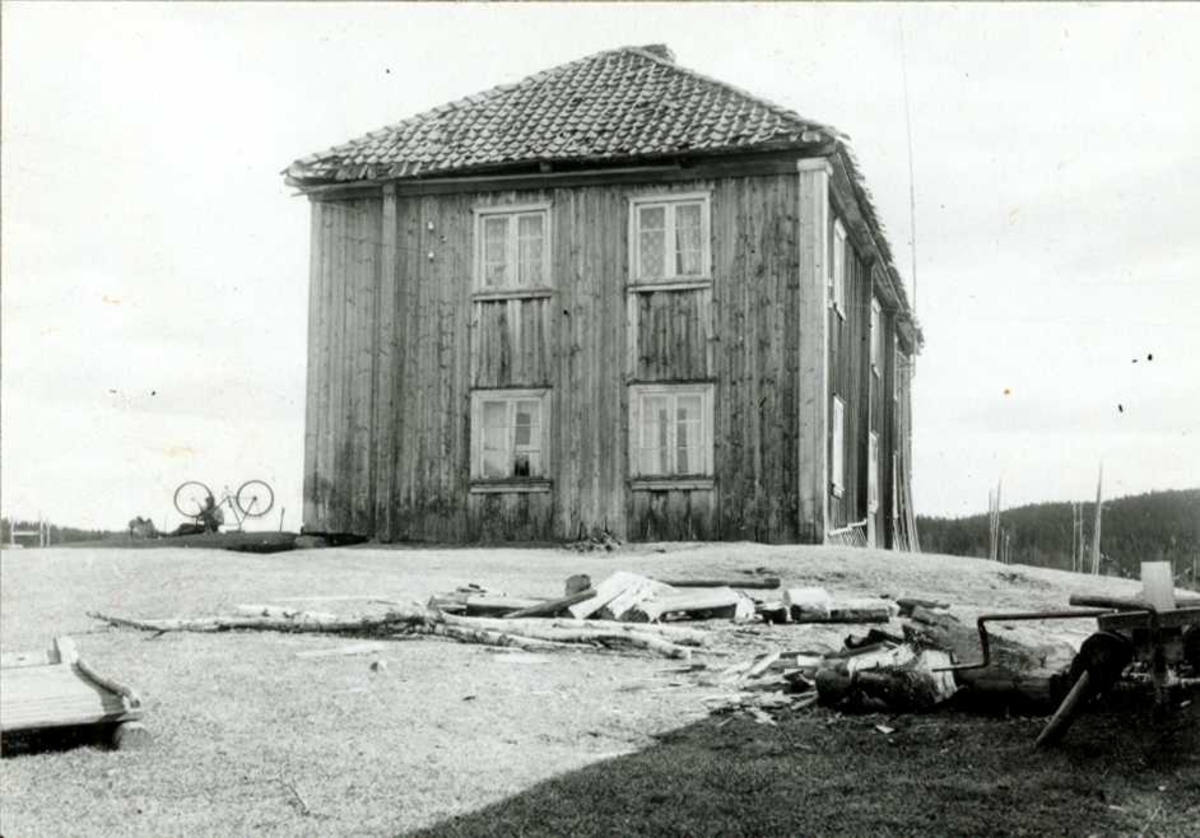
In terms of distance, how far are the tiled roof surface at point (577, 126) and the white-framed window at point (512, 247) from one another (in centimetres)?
83

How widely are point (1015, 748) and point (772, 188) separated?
42.6ft

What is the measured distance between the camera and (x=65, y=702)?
25.3ft

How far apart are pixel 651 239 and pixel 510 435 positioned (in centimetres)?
357

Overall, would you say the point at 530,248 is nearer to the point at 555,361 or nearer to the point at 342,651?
the point at 555,361

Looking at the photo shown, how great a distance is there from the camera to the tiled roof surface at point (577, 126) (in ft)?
61.2

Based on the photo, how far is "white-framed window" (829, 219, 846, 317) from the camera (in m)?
20.2

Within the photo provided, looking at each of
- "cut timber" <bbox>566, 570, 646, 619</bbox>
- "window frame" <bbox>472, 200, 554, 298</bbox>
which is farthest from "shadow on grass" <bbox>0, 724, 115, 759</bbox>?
"window frame" <bbox>472, 200, 554, 298</bbox>

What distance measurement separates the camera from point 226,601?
43.0 feet

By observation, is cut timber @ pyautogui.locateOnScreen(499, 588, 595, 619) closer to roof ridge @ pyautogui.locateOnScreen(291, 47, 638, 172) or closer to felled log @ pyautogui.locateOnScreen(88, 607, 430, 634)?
felled log @ pyautogui.locateOnScreen(88, 607, 430, 634)

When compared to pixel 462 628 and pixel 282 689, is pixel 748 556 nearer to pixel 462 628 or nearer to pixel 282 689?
pixel 462 628

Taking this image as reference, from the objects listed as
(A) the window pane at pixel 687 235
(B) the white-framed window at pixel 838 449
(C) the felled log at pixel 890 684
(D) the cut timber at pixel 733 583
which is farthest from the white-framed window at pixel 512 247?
(C) the felled log at pixel 890 684

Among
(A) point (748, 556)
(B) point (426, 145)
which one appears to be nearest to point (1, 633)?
(A) point (748, 556)

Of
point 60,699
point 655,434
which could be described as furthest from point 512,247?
point 60,699

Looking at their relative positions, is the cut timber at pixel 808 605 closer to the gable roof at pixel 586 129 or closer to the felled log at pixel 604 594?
the felled log at pixel 604 594
